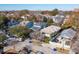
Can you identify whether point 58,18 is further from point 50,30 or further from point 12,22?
point 12,22

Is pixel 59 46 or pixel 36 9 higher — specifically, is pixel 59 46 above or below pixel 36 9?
below

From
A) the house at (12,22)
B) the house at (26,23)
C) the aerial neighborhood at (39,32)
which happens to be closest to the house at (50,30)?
the aerial neighborhood at (39,32)

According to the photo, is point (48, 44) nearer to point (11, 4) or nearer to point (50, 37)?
point (50, 37)

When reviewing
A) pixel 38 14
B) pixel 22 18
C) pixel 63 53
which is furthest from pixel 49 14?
pixel 63 53

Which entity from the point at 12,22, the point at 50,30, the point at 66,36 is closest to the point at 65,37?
the point at 66,36

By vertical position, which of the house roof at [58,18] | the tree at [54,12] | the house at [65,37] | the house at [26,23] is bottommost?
the house at [65,37]

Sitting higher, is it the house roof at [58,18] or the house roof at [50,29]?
the house roof at [58,18]

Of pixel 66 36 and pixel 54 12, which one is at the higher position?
pixel 54 12

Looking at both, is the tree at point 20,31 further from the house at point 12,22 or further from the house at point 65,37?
the house at point 65,37
